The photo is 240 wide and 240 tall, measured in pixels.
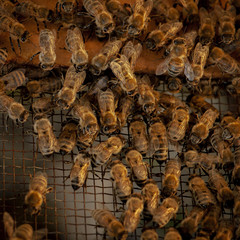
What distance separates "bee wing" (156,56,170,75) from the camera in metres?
5.65

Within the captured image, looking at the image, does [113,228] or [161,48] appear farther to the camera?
[161,48]

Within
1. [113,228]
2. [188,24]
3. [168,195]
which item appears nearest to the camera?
[113,228]

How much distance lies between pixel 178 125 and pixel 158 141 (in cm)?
31

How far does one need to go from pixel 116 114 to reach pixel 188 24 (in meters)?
1.51

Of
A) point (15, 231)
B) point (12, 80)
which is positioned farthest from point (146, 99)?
point (15, 231)

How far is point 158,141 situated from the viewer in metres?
5.37

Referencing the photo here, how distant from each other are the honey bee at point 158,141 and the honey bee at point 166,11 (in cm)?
131

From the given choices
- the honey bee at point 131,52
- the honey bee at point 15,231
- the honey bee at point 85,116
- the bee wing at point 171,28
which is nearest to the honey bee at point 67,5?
the honey bee at point 131,52

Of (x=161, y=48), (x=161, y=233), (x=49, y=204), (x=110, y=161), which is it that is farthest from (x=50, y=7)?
(x=161, y=233)

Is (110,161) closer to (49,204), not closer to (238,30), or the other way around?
(49,204)

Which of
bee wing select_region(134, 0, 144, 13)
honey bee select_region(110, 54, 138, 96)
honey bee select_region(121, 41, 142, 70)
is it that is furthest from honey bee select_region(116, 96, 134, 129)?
bee wing select_region(134, 0, 144, 13)

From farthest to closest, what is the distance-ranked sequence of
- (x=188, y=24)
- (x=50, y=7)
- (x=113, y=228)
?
(x=188, y=24) → (x=50, y=7) → (x=113, y=228)

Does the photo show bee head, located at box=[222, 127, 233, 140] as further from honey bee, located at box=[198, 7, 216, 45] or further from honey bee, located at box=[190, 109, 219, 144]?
honey bee, located at box=[198, 7, 216, 45]

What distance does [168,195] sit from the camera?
536 centimetres
